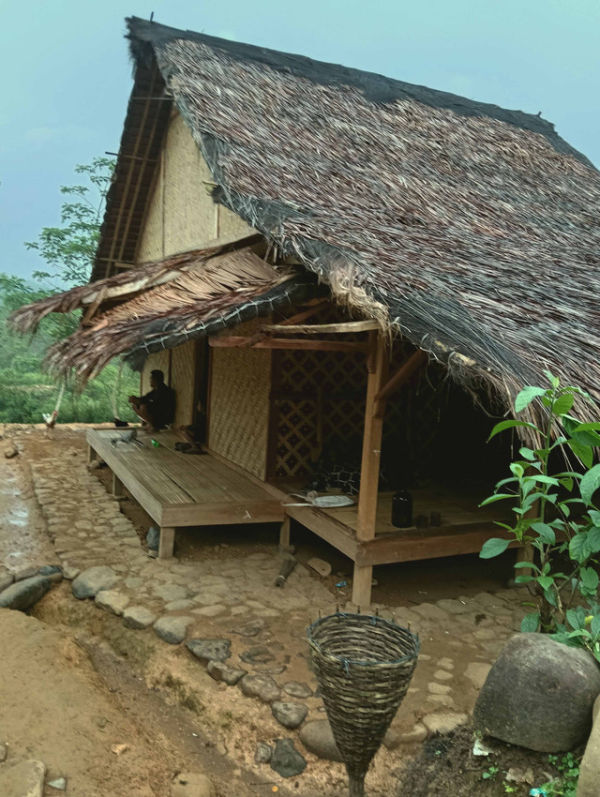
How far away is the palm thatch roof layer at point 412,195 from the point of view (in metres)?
3.57

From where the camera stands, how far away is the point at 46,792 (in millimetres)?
2865

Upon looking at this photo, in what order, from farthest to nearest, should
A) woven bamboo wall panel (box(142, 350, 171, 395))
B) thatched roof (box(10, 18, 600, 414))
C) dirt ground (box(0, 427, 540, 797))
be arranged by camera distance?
1. woven bamboo wall panel (box(142, 350, 171, 395))
2. thatched roof (box(10, 18, 600, 414))
3. dirt ground (box(0, 427, 540, 797))

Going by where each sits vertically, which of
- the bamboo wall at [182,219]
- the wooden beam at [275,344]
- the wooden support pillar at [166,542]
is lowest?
the wooden support pillar at [166,542]

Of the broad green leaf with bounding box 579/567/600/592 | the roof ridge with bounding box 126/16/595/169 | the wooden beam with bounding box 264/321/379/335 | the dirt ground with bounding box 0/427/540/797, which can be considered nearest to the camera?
the broad green leaf with bounding box 579/567/600/592

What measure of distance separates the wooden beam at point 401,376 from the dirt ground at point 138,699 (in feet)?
4.96

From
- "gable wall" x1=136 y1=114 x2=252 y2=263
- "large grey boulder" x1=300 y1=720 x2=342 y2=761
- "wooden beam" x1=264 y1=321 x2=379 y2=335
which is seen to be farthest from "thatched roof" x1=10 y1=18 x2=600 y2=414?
"large grey boulder" x1=300 y1=720 x2=342 y2=761

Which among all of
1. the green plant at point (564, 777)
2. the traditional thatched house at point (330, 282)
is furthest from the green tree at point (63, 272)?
the green plant at point (564, 777)

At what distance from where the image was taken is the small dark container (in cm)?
481

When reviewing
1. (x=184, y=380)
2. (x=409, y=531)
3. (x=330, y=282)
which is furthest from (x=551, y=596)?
(x=184, y=380)

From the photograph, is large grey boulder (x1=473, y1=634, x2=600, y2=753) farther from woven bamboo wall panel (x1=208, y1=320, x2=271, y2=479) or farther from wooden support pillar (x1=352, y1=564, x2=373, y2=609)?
woven bamboo wall panel (x1=208, y1=320, x2=271, y2=479)

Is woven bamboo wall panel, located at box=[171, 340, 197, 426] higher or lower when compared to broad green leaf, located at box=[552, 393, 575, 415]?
lower

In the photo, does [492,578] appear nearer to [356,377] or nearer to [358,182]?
[356,377]

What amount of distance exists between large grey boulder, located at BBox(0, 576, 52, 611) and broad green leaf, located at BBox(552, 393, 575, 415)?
12.8 feet

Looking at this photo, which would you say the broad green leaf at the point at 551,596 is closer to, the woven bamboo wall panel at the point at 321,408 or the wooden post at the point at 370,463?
the wooden post at the point at 370,463
